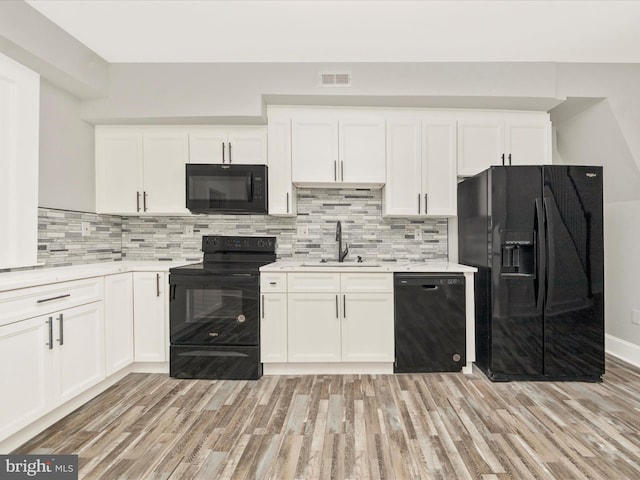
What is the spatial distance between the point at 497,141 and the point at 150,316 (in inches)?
135

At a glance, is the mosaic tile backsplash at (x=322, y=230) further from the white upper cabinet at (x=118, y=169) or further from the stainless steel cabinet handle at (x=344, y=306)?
the stainless steel cabinet handle at (x=344, y=306)

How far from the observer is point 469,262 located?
10.6ft

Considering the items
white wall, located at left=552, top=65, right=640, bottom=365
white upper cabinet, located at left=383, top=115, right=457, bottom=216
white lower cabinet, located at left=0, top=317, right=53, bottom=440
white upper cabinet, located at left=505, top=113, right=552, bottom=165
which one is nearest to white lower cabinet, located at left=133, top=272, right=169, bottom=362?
white lower cabinet, located at left=0, top=317, right=53, bottom=440

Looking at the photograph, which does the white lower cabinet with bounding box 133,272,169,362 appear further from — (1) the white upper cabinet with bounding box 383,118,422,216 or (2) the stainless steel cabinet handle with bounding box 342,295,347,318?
(1) the white upper cabinet with bounding box 383,118,422,216

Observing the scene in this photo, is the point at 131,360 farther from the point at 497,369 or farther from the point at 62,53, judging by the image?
the point at 497,369

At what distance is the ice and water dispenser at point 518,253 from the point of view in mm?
2811

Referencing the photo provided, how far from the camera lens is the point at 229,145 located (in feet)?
11.0

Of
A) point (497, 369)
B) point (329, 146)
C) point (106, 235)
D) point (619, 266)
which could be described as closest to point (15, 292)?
point (106, 235)

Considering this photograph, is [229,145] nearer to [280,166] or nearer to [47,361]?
[280,166]

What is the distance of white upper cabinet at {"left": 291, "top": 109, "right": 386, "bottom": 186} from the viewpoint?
330cm

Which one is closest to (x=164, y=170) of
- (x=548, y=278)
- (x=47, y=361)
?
(x=47, y=361)

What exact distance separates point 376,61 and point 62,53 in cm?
240

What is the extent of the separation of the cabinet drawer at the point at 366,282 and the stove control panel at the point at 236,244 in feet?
2.78

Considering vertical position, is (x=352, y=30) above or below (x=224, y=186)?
above
